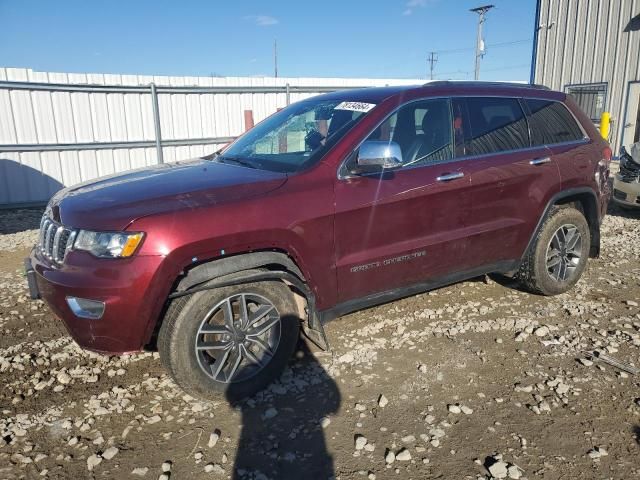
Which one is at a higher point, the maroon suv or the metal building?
the metal building

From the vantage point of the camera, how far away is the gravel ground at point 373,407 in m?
2.41

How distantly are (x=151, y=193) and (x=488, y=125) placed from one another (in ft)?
8.73

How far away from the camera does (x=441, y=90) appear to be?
3.66m

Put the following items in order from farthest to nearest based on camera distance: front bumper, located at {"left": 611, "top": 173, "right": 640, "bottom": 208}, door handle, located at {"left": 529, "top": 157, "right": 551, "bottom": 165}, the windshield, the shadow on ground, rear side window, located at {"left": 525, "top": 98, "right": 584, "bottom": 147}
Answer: front bumper, located at {"left": 611, "top": 173, "right": 640, "bottom": 208} → rear side window, located at {"left": 525, "top": 98, "right": 584, "bottom": 147} → door handle, located at {"left": 529, "top": 157, "right": 551, "bottom": 165} → the windshield → the shadow on ground

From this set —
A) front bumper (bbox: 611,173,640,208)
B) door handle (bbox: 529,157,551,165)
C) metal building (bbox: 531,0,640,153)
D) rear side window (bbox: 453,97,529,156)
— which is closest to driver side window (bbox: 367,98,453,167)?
rear side window (bbox: 453,97,529,156)

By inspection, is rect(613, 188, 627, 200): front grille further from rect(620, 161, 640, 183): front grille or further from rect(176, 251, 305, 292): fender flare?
rect(176, 251, 305, 292): fender flare

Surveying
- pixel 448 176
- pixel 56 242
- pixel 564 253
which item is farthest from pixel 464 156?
pixel 56 242

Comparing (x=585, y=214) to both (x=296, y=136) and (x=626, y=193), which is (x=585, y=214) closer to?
(x=296, y=136)

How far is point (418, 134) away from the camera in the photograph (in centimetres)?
353

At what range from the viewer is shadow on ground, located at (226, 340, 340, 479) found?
2.38 m

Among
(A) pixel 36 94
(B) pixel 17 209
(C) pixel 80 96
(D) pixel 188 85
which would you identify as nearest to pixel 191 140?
(D) pixel 188 85

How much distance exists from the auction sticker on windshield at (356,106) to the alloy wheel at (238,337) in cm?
152

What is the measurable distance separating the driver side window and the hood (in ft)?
3.18

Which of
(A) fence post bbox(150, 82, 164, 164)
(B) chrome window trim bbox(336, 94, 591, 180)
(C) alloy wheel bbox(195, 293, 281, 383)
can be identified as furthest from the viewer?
(A) fence post bbox(150, 82, 164, 164)
